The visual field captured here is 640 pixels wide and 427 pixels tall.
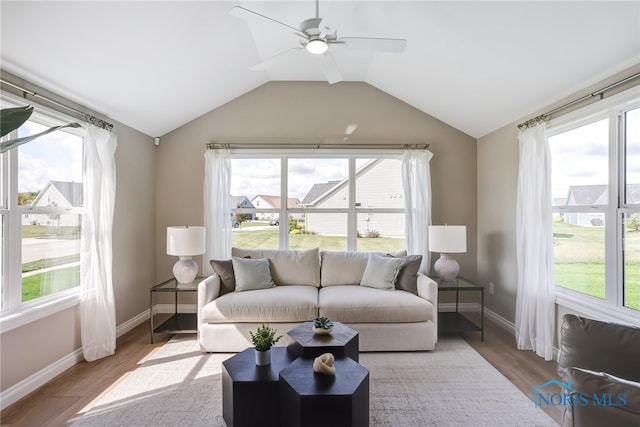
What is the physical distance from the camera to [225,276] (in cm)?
338

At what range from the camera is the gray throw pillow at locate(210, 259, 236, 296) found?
3.36 metres

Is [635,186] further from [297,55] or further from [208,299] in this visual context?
[208,299]

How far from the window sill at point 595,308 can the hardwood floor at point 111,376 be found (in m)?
0.55

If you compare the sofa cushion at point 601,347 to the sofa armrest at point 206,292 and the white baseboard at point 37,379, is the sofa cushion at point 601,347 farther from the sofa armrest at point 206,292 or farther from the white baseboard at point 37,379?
the white baseboard at point 37,379

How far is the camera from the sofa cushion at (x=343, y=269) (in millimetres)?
3648

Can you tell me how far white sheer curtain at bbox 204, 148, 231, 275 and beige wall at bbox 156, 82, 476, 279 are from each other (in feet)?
0.71

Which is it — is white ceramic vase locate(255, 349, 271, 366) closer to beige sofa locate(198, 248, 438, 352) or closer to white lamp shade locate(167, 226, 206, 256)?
beige sofa locate(198, 248, 438, 352)

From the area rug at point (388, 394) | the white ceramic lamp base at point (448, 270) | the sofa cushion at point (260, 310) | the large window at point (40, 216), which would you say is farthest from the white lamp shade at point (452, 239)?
the large window at point (40, 216)

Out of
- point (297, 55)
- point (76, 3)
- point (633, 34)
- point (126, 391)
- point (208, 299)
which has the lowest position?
point (126, 391)

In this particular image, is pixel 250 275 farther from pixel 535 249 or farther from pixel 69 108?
pixel 535 249

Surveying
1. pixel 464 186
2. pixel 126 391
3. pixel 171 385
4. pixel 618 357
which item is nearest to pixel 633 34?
pixel 618 357

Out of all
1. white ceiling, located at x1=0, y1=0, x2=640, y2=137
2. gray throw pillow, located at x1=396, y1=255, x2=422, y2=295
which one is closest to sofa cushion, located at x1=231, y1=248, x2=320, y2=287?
gray throw pillow, located at x1=396, y1=255, x2=422, y2=295

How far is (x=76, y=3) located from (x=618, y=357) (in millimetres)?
3534

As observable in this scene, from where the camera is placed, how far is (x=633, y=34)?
2.04m
